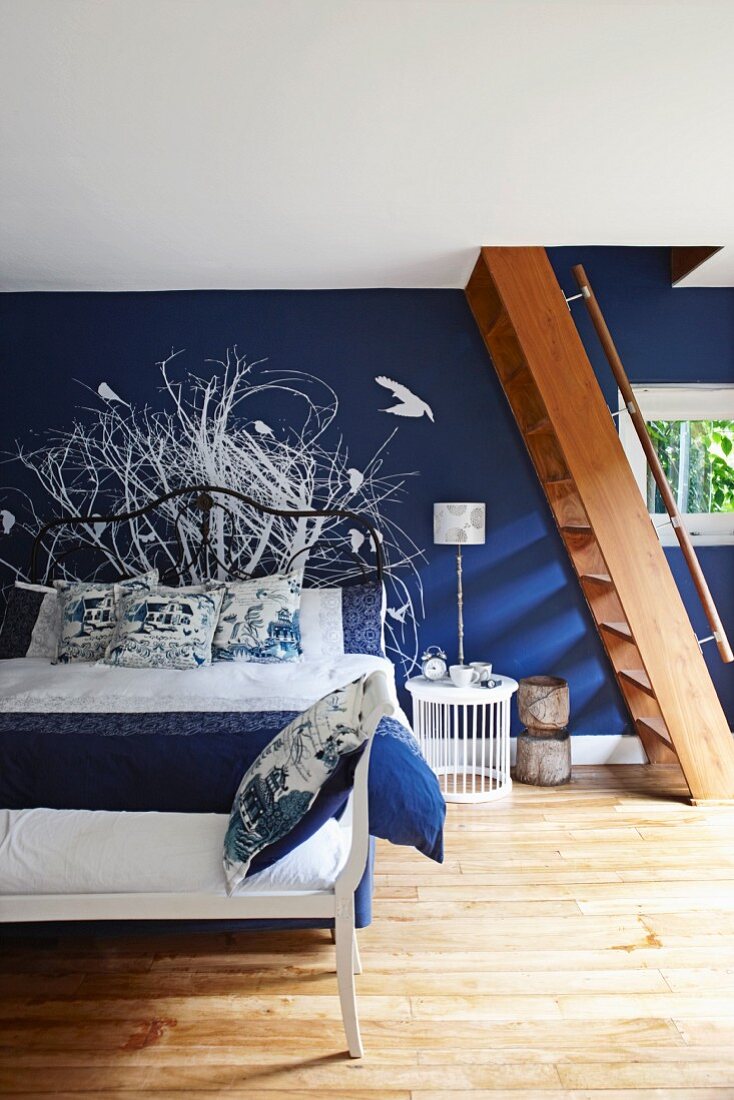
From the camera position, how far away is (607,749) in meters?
4.24

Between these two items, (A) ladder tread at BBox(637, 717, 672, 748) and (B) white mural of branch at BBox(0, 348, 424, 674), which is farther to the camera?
(B) white mural of branch at BBox(0, 348, 424, 674)

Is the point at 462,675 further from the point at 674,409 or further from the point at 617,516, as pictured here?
the point at 674,409

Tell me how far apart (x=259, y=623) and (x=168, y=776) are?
4.54 feet

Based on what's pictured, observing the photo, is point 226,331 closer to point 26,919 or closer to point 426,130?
point 426,130

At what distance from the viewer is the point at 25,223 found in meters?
3.24

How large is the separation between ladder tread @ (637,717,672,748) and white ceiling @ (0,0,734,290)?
2.18 meters

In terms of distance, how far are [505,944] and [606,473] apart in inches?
75.6

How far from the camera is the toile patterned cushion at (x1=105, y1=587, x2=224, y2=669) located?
11.2ft

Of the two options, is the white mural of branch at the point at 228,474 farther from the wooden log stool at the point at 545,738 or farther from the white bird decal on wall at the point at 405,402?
the wooden log stool at the point at 545,738

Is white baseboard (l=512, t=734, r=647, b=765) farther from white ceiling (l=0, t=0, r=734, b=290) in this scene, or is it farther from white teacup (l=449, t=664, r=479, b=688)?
white ceiling (l=0, t=0, r=734, b=290)

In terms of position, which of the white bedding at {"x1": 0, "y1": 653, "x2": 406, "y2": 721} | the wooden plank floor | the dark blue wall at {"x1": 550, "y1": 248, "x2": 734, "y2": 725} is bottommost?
the wooden plank floor

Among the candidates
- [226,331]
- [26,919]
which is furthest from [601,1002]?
[226,331]

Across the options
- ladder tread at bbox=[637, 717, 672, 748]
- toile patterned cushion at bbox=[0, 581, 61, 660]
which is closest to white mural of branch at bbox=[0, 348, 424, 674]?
toile patterned cushion at bbox=[0, 581, 61, 660]

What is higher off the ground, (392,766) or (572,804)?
(392,766)
